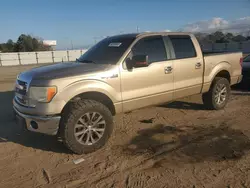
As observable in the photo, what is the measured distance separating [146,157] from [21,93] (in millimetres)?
2289

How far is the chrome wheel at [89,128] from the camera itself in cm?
415

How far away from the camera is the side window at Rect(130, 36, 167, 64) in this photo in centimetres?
491

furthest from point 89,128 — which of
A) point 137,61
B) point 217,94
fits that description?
point 217,94

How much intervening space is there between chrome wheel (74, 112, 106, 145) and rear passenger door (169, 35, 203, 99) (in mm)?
1914

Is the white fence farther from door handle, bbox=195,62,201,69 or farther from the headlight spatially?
the headlight

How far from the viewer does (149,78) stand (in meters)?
4.90

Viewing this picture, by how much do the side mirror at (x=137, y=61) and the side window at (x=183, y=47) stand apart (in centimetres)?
116

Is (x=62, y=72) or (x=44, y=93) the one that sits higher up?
(x=62, y=72)

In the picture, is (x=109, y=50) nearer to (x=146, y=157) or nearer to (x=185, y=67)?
(x=185, y=67)

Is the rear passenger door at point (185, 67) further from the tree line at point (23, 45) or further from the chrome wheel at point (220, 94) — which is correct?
the tree line at point (23, 45)

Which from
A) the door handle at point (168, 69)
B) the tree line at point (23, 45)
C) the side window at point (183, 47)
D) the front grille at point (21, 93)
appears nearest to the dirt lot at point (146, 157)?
the front grille at point (21, 93)

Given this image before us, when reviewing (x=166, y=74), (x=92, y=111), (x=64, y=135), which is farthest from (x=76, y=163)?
(x=166, y=74)

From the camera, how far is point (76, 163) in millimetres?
3904

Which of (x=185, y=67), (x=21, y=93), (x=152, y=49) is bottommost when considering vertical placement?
(x=21, y=93)
